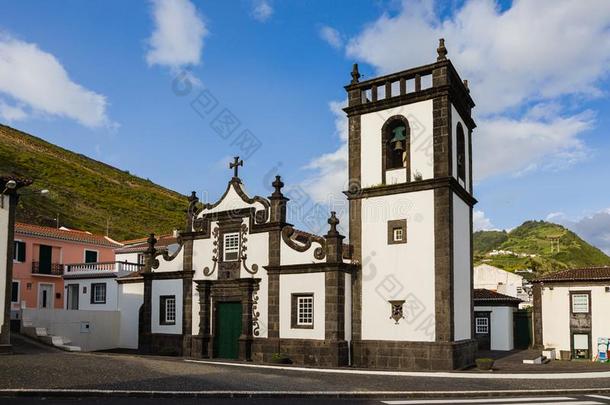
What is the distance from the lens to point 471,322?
23734 millimetres

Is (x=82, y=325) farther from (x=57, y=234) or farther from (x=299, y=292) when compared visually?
(x=57, y=234)

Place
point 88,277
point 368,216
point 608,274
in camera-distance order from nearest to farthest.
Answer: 1. point 368,216
2. point 608,274
3. point 88,277

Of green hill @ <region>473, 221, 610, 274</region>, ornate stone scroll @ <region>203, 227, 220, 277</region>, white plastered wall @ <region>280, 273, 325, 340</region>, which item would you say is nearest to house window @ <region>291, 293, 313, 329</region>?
white plastered wall @ <region>280, 273, 325, 340</region>

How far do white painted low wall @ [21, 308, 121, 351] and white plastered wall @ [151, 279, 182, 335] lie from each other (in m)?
3.91

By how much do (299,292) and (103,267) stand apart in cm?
1691

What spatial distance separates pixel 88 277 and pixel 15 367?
19.2 metres

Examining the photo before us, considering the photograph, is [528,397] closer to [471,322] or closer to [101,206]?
[471,322]

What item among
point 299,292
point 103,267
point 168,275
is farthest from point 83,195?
point 299,292

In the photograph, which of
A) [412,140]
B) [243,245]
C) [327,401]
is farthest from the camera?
[243,245]

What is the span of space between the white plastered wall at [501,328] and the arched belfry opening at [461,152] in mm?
13775

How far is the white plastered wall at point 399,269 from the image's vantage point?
2133 centimetres

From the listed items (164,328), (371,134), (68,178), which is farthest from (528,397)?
(68,178)

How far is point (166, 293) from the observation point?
27.4 metres

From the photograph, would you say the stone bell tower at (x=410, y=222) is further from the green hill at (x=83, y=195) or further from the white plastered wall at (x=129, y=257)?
the green hill at (x=83, y=195)
